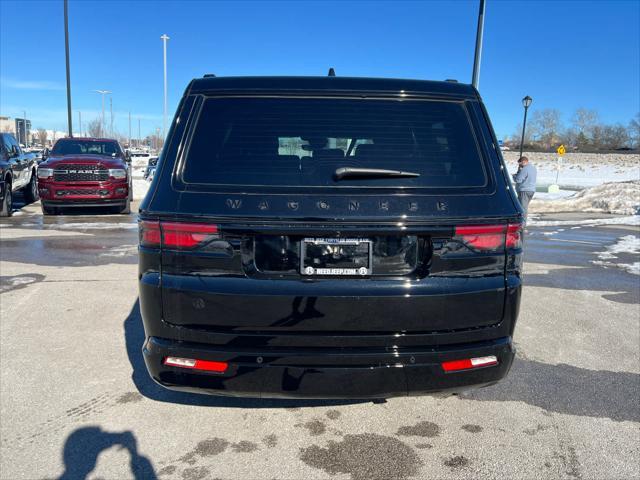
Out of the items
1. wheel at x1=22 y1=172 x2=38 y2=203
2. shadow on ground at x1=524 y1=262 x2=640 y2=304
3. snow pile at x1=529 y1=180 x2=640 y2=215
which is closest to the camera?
shadow on ground at x1=524 y1=262 x2=640 y2=304

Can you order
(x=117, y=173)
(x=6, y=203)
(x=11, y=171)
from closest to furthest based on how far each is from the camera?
1. (x=6, y=203)
2. (x=117, y=173)
3. (x=11, y=171)

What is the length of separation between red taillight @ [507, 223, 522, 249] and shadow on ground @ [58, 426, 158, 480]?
2208mm

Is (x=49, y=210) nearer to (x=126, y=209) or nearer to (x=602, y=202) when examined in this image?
(x=126, y=209)

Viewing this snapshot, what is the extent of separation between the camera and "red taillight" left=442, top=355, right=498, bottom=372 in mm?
2535

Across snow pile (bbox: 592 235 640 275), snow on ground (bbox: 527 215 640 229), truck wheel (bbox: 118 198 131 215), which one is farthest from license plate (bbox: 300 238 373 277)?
snow on ground (bbox: 527 215 640 229)

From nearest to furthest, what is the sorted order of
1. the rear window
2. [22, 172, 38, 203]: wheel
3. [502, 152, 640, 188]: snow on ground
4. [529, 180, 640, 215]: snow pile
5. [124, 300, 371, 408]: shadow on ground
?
the rear window → [124, 300, 371, 408]: shadow on ground → [22, 172, 38, 203]: wheel → [529, 180, 640, 215]: snow pile → [502, 152, 640, 188]: snow on ground

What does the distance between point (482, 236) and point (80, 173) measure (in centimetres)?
1125

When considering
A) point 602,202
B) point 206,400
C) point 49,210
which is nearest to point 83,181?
point 49,210

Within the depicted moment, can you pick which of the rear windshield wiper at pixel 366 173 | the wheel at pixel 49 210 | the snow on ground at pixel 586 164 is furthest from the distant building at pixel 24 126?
the snow on ground at pixel 586 164

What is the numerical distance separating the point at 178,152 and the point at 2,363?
8.71 ft

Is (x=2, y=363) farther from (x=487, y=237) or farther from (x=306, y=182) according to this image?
(x=487, y=237)

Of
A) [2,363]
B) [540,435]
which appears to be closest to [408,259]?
[540,435]

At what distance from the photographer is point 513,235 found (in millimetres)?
2605

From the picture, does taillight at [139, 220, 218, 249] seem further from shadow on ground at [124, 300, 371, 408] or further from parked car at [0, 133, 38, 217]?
parked car at [0, 133, 38, 217]
